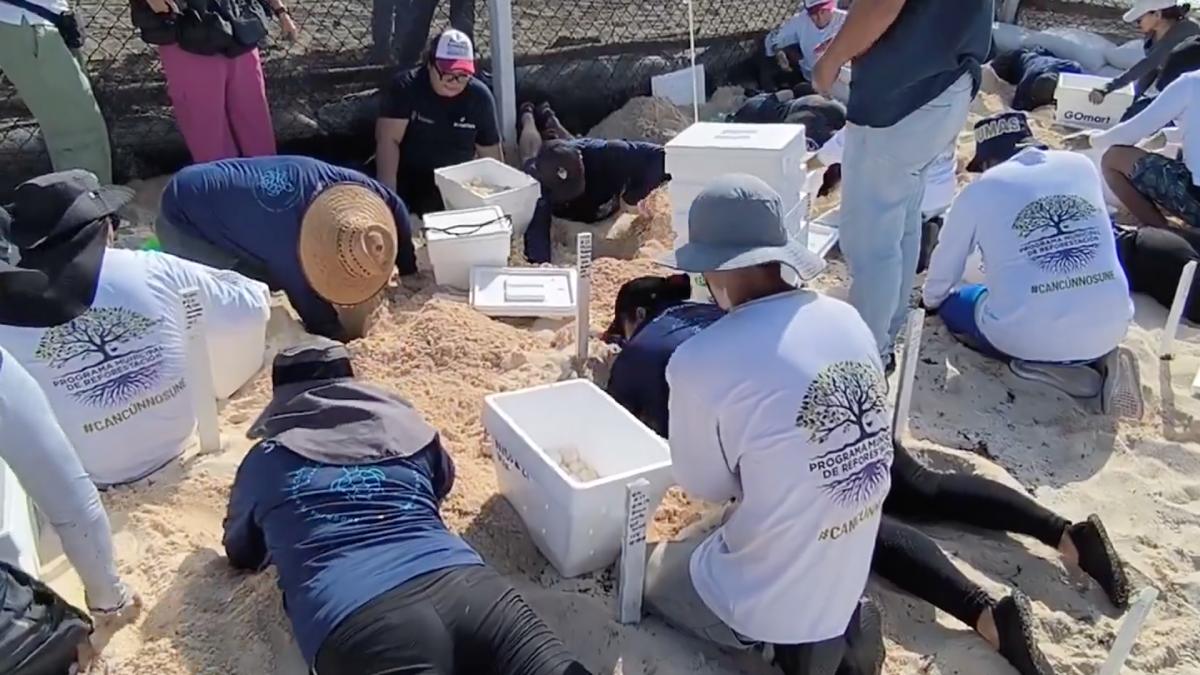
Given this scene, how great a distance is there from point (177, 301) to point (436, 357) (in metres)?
1.06

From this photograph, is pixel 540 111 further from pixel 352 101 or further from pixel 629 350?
pixel 629 350

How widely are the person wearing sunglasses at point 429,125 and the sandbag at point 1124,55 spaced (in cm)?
508

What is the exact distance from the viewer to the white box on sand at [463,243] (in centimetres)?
454

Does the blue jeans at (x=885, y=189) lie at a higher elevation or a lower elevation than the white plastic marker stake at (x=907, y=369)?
higher

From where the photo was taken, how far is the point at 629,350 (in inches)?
125

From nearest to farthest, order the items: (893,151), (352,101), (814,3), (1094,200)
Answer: (893,151), (1094,200), (352,101), (814,3)

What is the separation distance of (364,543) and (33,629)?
63 centimetres

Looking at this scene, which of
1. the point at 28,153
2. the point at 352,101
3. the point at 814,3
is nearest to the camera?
the point at 28,153

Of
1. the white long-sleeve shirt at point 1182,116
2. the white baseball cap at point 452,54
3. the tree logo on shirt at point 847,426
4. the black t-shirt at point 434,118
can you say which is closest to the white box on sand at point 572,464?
the tree logo on shirt at point 847,426

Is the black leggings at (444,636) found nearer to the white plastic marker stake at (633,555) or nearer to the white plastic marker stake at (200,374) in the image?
the white plastic marker stake at (633,555)

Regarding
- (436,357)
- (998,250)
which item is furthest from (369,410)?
(998,250)

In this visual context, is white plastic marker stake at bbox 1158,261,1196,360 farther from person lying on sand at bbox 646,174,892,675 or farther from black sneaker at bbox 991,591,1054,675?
person lying on sand at bbox 646,174,892,675

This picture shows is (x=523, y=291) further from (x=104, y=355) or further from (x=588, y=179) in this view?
(x=104, y=355)

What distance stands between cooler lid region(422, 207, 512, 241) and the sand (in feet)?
0.86
